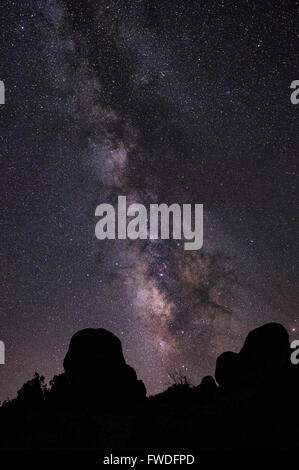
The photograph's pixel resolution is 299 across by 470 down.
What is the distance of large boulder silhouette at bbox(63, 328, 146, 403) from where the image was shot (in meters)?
21.1

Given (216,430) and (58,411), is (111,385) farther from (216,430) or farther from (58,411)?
(216,430)

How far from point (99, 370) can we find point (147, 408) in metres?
5.95

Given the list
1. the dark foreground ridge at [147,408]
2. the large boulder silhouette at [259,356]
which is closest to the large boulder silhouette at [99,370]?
the dark foreground ridge at [147,408]

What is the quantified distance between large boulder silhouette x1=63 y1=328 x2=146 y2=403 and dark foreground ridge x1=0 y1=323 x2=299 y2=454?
0.21 feet

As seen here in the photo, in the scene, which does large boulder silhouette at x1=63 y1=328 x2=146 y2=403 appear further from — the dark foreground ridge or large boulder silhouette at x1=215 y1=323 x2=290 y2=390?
large boulder silhouette at x1=215 y1=323 x2=290 y2=390

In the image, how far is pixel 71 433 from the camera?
1245 centimetres

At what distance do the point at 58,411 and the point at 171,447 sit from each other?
959 cm

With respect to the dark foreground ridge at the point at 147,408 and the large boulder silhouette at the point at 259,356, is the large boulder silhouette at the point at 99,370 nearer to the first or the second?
the dark foreground ridge at the point at 147,408

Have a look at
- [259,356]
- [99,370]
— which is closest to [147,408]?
[99,370]

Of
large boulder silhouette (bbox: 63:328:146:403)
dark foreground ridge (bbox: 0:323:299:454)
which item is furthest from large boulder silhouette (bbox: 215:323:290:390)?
large boulder silhouette (bbox: 63:328:146:403)

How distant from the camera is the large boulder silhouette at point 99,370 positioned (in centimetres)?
2112

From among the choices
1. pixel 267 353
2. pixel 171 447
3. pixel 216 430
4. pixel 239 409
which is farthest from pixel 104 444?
pixel 267 353

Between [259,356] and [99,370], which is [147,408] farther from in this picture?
[259,356]

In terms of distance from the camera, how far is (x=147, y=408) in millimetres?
16875
